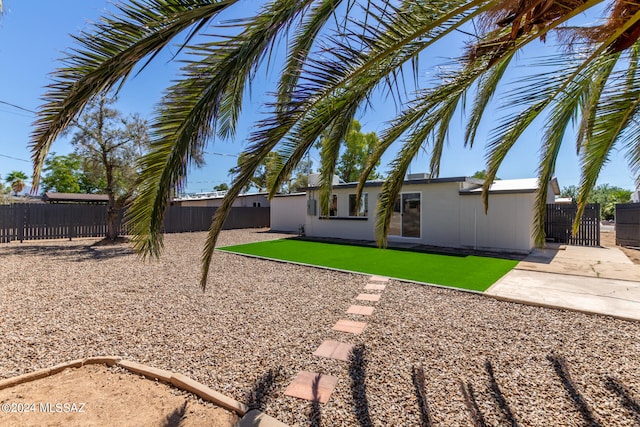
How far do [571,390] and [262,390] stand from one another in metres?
2.86

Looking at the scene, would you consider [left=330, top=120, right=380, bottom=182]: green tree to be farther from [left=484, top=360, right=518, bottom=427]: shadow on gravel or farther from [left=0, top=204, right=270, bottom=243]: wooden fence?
[left=484, top=360, right=518, bottom=427]: shadow on gravel

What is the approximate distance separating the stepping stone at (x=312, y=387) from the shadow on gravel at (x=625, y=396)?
2.46 metres

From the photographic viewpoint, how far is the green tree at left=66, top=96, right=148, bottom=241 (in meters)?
11.8

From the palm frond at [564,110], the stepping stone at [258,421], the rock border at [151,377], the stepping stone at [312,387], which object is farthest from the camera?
the palm frond at [564,110]

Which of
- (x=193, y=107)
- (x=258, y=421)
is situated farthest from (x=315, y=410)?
(x=193, y=107)

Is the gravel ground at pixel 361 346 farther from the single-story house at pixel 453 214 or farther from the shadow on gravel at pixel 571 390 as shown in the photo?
the single-story house at pixel 453 214

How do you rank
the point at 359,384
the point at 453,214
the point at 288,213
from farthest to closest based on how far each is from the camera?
the point at 288,213 < the point at 453,214 < the point at 359,384

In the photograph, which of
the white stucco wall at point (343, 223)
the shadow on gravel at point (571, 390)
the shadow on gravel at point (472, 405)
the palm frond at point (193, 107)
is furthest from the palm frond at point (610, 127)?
the white stucco wall at point (343, 223)

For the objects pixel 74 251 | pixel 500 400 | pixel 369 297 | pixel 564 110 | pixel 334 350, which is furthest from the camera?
pixel 74 251

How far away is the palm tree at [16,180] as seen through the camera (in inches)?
1273

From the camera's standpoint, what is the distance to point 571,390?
2.70m

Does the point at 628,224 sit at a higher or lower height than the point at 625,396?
higher

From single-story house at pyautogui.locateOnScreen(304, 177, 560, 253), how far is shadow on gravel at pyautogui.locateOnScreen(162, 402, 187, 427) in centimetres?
922

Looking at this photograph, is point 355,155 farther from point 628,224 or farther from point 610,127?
point 610,127
